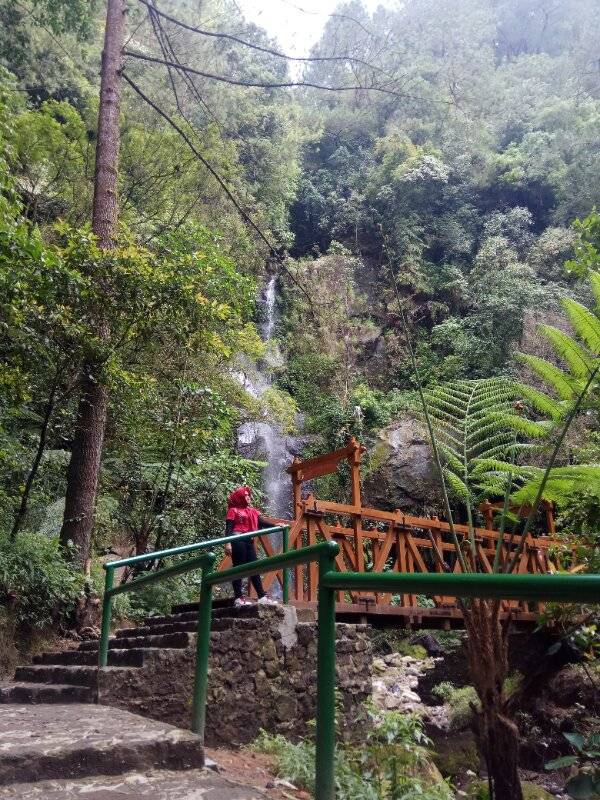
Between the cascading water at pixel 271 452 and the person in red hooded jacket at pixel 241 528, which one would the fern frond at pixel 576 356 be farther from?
the cascading water at pixel 271 452

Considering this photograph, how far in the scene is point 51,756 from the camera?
246cm

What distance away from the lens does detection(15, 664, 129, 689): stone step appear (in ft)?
14.2

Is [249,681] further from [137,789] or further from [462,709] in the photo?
[462,709]

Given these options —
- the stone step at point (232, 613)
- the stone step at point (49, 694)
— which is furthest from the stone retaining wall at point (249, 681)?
the stone step at point (49, 694)

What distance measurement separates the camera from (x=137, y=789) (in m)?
2.35

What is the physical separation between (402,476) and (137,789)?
14.0m

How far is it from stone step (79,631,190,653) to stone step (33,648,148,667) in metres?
0.10

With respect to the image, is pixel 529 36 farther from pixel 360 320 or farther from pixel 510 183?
pixel 360 320

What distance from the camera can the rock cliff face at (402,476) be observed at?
15852 mm

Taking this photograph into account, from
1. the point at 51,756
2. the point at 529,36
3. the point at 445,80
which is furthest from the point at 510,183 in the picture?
the point at 51,756

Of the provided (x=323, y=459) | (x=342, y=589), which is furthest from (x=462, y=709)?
(x=342, y=589)

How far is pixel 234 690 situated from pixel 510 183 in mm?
25531

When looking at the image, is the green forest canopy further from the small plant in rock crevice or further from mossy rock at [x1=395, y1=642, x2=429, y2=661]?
mossy rock at [x1=395, y1=642, x2=429, y2=661]

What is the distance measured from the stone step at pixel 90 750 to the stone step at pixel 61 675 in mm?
1131
